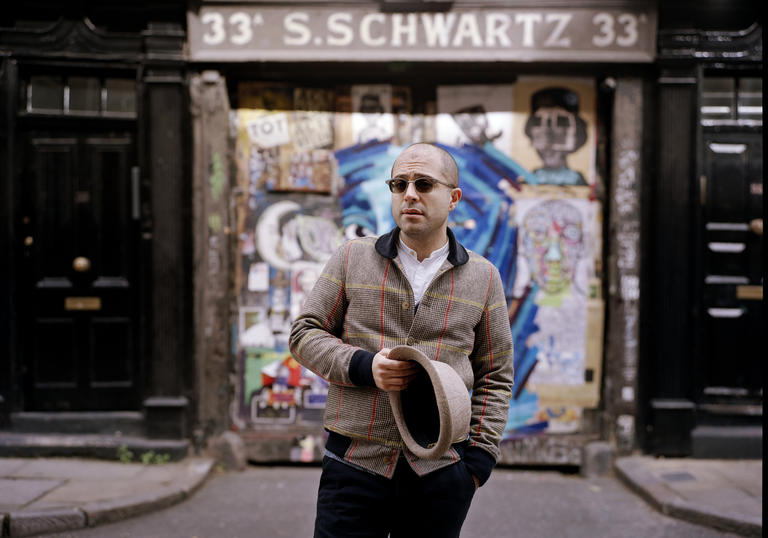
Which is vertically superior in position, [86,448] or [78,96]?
[78,96]

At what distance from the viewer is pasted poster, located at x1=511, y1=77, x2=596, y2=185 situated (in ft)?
19.6

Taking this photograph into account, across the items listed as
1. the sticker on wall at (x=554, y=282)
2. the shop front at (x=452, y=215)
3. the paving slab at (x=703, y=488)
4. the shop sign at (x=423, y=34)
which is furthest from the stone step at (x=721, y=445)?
the shop sign at (x=423, y=34)

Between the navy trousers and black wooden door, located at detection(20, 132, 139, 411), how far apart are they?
437 centimetres

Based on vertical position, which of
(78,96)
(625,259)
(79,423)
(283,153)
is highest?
(78,96)

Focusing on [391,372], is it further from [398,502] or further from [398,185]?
[398,185]

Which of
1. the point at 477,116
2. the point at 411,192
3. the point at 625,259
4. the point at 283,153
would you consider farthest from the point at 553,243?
the point at 411,192

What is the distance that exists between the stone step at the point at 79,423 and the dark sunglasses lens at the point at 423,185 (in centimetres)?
459

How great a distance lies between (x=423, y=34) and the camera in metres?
5.78

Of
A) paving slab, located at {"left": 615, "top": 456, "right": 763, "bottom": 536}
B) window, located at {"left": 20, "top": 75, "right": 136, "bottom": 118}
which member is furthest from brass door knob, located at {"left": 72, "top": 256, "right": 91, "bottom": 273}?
paving slab, located at {"left": 615, "top": 456, "right": 763, "bottom": 536}

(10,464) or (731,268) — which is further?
(731,268)

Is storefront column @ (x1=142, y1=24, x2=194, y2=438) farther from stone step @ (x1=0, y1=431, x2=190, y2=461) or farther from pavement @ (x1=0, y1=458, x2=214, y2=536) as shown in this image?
pavement @ (x1=0, y1=458, x2=214, y2=536)

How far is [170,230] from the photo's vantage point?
5.82 m

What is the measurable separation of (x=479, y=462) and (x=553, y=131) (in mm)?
4346

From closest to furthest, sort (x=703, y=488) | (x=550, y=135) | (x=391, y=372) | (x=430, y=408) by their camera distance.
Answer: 1. (x=391, y=372)
2. (x=430, y=408)
3. (x=703, y=488)
4. (x=550, y=135)
